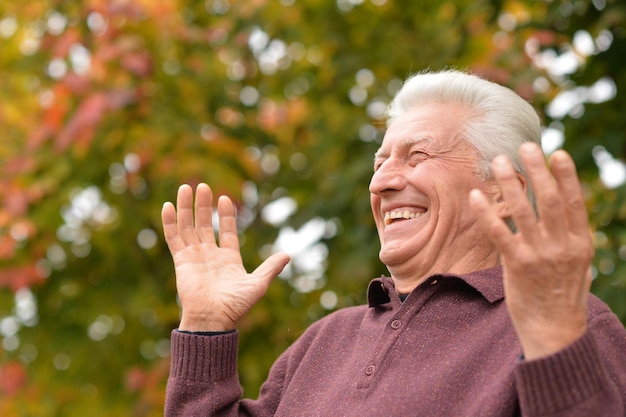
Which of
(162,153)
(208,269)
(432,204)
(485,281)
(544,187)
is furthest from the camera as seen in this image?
(162,153)

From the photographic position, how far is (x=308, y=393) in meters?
1.99

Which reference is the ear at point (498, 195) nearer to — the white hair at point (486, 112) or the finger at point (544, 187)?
the white hair at point (486, 112)

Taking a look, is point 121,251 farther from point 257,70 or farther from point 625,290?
point 625,290

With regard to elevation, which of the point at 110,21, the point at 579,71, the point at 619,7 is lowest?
the point at 579,71

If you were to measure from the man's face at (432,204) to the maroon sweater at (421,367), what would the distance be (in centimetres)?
11

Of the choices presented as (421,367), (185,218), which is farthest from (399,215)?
(185,218)

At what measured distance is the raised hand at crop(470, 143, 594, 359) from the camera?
52.8 inches

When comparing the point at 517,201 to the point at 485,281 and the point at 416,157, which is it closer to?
the point at 485,281

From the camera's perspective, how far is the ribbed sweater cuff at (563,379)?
1370 mm

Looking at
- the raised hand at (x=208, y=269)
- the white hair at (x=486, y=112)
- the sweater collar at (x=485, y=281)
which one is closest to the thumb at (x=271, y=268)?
→ the raised hand at (x=208, y=269)

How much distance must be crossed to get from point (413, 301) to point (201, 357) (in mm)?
514

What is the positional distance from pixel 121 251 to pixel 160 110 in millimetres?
729

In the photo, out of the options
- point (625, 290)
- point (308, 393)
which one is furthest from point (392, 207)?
point (625, 290)

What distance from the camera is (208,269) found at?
214cm
